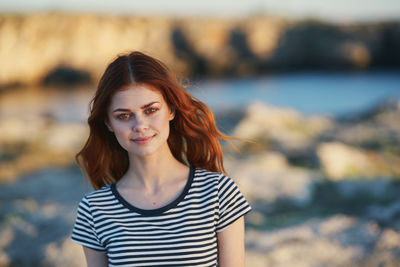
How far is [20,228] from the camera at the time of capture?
3994 millimetres

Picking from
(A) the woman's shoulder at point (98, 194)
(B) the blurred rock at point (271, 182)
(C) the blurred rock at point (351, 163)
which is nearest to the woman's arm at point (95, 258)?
(A) the woman's shoulder at point (98, 194)

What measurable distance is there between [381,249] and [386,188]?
76.8 inches

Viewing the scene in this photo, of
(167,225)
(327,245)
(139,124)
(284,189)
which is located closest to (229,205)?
(167,225)

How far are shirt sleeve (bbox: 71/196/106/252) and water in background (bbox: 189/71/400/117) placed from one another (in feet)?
30.3

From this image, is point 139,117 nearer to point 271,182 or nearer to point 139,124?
point 139,124

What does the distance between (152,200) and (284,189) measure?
348 centimetres

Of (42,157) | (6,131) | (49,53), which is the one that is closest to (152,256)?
(42,157)

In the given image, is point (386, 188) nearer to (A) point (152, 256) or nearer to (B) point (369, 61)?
(A) point (152, 256)

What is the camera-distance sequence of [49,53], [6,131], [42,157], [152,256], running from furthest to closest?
[49,53] < [6,131] < [42,157] < [152,256]

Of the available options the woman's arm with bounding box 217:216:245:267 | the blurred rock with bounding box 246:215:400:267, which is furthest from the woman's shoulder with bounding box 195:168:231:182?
the blurred rock with bounding box 246:215:400:267

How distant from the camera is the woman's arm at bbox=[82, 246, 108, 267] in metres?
1.71

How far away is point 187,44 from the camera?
85.3 ft

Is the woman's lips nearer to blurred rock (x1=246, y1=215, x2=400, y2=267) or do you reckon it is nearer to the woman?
the woman

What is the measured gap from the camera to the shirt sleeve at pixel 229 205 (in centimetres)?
163
